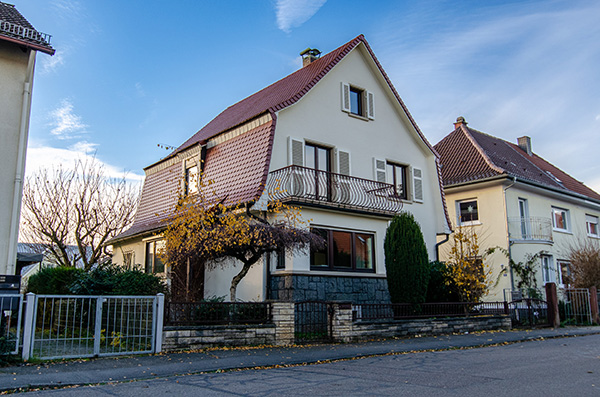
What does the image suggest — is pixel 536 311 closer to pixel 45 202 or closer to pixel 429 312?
pixel 429 312

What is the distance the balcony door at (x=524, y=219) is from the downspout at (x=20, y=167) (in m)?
20.2

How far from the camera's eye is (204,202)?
15.1 metres

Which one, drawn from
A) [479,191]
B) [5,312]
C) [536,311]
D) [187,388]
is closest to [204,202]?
[5,312]

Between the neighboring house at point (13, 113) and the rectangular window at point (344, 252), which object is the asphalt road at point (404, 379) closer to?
the rectangular window at point (344, 252)

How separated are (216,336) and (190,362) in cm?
182

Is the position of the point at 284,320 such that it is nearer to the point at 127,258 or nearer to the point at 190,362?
the point at 190,362

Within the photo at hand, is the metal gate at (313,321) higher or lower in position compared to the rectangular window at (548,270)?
lower

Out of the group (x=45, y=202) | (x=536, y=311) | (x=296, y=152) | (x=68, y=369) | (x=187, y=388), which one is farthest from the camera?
(x=45, y=202)

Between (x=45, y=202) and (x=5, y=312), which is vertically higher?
(x=45, y=202)

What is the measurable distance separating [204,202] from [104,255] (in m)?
13.0

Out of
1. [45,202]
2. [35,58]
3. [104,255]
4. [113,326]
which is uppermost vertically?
[35,58]

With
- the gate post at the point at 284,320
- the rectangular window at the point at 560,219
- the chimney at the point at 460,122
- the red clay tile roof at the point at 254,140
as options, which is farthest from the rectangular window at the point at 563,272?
the gate post at the point at 284,320

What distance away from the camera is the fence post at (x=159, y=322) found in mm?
10688

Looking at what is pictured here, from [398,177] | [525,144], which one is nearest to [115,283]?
[398,177]
